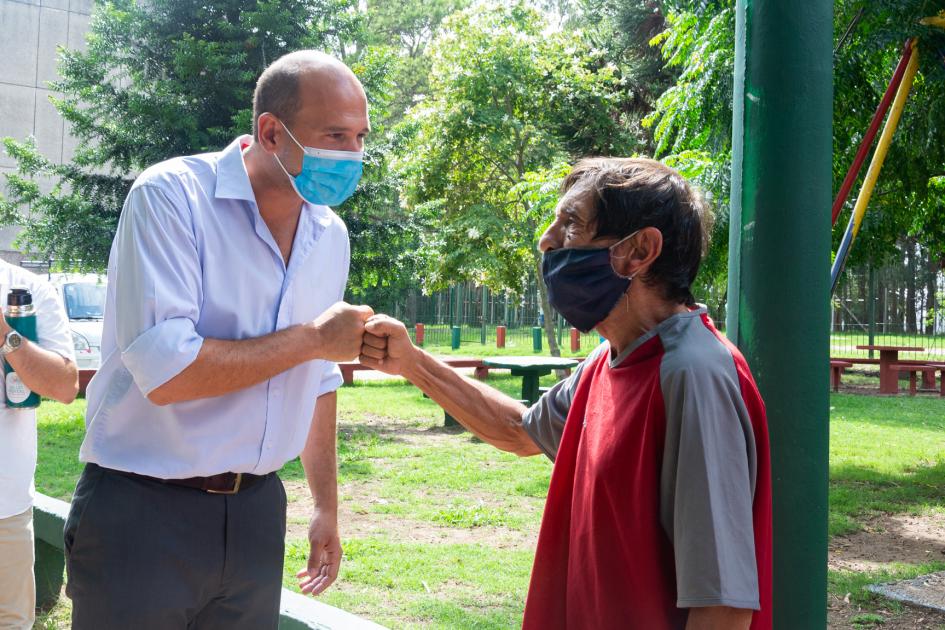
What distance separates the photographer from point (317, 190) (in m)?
2.82

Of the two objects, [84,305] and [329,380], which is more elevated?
[84,305]

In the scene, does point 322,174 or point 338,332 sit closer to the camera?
point 338,332

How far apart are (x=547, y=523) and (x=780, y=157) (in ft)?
3.68

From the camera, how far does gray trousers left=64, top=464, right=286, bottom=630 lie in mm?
2436

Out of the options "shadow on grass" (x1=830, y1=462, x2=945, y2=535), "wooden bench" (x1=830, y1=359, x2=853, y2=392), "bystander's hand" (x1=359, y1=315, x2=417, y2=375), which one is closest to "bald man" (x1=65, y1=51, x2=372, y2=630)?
"bystander's hand" (x1=359, y1=315, x2=417, y2=375)

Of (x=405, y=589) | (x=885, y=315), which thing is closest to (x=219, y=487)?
(x=405, y=589)

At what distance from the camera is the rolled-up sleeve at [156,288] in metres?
2.31

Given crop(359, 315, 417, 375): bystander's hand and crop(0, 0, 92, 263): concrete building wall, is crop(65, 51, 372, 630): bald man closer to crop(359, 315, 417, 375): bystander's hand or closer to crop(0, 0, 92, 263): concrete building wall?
crop(359, 315, 417, 375): bystander's hand

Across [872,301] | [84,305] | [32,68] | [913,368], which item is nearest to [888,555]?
[913,368]

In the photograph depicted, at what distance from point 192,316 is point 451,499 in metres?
5.88

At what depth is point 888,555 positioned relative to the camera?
6.54 metres

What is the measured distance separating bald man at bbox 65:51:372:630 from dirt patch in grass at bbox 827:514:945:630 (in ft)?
12.5

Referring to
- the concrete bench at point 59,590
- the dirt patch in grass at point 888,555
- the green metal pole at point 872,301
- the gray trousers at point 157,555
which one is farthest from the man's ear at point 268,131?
the green metal pole at point 872,301

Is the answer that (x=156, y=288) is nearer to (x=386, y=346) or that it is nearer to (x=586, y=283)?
(x=386, y=346)
